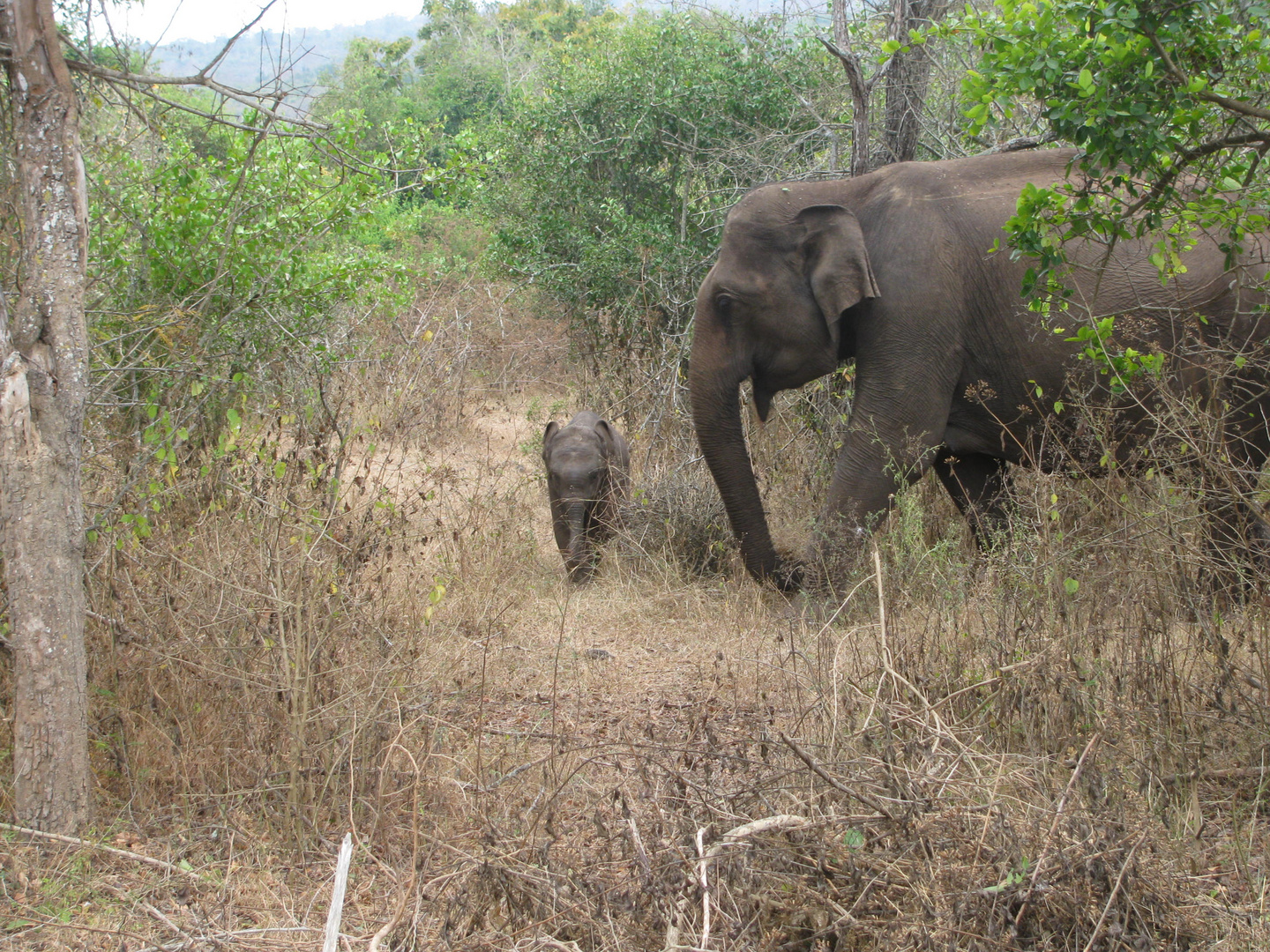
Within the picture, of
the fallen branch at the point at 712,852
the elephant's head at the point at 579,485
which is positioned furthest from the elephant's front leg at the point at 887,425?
the fallen branch at the point at 712,852

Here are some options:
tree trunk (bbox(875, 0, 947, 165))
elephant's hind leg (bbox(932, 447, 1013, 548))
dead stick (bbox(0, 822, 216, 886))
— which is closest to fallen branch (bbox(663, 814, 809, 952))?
dead stick (bbox(0, 822, 216, 886))

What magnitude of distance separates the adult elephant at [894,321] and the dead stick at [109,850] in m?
4.06

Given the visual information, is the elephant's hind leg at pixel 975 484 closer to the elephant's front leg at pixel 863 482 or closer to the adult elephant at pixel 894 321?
the adult elephant at pixel 894 321

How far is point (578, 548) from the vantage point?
29.3 feet

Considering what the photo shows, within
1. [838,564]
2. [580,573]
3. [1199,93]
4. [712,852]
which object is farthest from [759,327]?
[712,852]

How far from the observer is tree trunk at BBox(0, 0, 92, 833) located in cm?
421

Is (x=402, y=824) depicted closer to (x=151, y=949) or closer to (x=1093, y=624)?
(x=151, y=949)

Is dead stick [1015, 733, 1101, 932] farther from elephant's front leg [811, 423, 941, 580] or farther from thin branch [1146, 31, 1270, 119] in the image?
elephant's front leg [811, 423, 941, 580]

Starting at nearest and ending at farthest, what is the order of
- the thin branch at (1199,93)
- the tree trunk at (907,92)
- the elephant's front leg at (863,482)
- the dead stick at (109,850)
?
the thin branch at (1199,93), the dead stick at (109,850), the elephant's front leg at (863,482), the tree trunk at (907,92)

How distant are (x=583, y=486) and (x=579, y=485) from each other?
0.03m

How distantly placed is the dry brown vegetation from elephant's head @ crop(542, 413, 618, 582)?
1.94 metres

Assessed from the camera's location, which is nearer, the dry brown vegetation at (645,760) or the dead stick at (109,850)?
the dry brown vegetation at (645,760)

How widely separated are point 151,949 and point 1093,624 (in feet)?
12.7

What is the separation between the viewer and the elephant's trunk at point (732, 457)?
7730 millimetres
